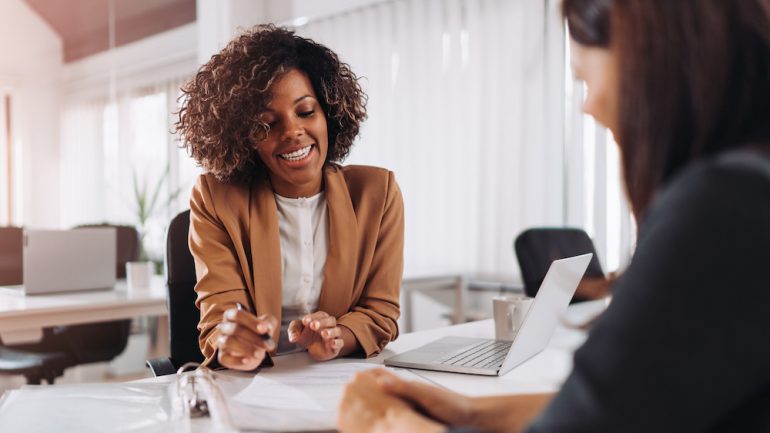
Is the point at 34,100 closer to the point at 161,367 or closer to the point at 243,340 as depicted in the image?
the point at 161,367

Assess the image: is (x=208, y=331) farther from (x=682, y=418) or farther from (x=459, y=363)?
(x=682, y=418)

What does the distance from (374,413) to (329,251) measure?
2.39 feet

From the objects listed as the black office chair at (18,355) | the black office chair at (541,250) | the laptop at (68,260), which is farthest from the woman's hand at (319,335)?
the black office chair at (18,355)

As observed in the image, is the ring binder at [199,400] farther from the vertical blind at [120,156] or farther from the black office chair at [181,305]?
the vertical blind at [120,156]

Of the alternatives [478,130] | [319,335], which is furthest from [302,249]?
[478,130]

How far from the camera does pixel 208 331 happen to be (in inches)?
49.5

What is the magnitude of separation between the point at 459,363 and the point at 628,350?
0.71 meters

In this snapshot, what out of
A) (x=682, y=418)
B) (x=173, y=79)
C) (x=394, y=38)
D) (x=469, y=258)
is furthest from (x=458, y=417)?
(x=173, y=79)

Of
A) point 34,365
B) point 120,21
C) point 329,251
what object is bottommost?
point 34,365

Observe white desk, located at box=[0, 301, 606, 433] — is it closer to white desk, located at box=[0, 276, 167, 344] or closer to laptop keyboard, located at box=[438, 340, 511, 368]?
laptop keyboard, located at box=[438, 340, 511, 368]

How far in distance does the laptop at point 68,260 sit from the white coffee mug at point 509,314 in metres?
1.78

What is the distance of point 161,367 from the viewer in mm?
1412

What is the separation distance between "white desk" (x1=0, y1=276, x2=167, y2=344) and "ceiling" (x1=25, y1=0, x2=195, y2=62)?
9.55 feet

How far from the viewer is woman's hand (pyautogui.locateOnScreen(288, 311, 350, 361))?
1.19 metres
